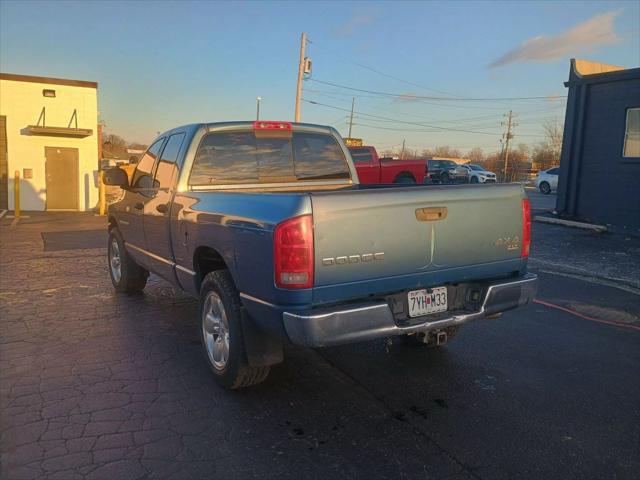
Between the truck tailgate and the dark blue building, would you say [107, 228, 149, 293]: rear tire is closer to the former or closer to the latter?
the truck tailgate

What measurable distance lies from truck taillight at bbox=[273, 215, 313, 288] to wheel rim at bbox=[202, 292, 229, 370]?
0.93 meters

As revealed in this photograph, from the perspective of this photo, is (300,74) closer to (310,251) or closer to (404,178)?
(404,178)

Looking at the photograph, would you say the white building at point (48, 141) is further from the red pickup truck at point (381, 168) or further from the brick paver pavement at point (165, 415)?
the brick paver pavement at point (165, 415)

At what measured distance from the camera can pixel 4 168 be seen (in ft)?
58.4

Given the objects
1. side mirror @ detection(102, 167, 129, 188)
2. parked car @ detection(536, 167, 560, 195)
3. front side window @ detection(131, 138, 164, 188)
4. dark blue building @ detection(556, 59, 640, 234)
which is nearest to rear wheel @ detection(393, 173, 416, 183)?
dark blue building @ detection(556, 59, 640, 234)

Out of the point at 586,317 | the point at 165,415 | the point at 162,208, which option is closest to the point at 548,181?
the point at 586,317

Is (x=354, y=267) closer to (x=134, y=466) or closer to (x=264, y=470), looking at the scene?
(x=264, y=470)

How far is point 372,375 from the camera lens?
170 inches

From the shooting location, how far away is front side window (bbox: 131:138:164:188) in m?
5.68

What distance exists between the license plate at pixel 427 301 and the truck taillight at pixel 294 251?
81 cm

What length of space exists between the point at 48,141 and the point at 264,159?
15.7 m

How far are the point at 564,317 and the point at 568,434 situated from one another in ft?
9.88

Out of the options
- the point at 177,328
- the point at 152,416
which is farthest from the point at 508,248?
the point at 177,328

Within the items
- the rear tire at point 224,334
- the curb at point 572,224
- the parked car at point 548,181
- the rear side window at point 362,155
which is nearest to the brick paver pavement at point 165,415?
the rear tire at point 224,334
